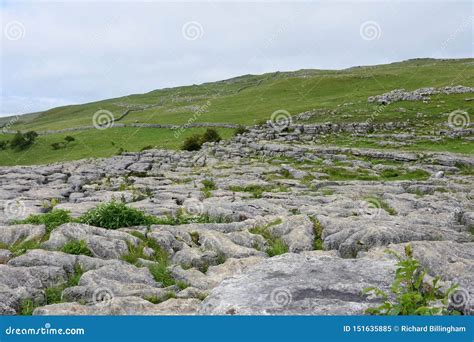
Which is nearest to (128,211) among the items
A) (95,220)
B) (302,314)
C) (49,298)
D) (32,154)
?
(95,220)

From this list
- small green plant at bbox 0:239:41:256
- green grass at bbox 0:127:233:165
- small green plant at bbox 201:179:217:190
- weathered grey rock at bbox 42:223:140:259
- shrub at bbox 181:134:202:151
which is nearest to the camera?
small green plant at bbox 0:239:41:256

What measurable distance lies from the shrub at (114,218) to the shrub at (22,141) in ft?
202

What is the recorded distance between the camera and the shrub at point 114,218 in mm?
15953

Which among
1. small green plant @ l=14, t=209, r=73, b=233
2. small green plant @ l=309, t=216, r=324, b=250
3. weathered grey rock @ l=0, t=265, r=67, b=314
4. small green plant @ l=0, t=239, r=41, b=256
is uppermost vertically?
small green plant @ l=14, t=209, r=73, b=233

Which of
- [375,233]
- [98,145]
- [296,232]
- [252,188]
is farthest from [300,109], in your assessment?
[375,233]

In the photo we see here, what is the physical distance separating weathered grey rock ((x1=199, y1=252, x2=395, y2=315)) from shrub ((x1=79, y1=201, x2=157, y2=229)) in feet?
22.2

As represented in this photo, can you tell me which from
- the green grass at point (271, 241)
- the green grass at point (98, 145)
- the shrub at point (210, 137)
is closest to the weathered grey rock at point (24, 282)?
the green grass at point (271, 241)

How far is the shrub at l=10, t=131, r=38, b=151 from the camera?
70275 millimetres

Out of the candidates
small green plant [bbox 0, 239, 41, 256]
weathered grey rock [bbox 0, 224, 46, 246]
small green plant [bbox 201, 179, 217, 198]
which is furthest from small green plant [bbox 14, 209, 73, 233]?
small green plant [bbox 201, 179, 217, 198]

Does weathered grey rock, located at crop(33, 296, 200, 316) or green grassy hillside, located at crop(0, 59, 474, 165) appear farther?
green grassy hillside, located at crop(0, 59, 474, 165)

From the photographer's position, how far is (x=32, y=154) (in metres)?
67.2

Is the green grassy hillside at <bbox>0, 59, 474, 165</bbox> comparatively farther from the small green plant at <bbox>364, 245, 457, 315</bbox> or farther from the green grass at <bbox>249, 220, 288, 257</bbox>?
the small green plant at <bbox>364, 245, 457, 315</bbox>
